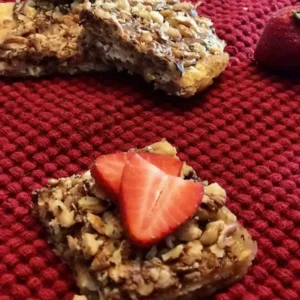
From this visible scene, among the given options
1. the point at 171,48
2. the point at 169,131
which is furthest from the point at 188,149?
the point at 171,48

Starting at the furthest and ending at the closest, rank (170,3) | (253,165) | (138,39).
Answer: (170,3) → (138,39) → (253,165)

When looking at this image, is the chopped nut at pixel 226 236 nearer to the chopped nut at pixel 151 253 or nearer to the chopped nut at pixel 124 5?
the chopped nut at pixel 151 253

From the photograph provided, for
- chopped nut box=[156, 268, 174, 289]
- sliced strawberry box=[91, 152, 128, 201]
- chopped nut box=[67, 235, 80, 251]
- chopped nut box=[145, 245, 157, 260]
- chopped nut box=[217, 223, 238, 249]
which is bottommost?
chopped nut box=[67, 235, 80, 251]

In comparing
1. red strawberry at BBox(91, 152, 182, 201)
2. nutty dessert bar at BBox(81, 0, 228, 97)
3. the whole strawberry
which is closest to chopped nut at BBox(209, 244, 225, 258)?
red strawberry at BBox(91, 152, 182, 201)

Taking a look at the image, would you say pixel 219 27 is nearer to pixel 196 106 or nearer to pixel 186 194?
pixel 196 106

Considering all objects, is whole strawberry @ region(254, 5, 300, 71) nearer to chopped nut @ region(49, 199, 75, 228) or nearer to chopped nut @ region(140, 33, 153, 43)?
chopped nut @ region(140, 33, 153, 43)

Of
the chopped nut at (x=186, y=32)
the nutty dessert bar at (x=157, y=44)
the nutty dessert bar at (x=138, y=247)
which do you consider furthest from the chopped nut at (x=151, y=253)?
the chopped nut at (x=186, y=32)

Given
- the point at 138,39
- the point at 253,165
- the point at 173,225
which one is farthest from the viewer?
the point at 138,39
